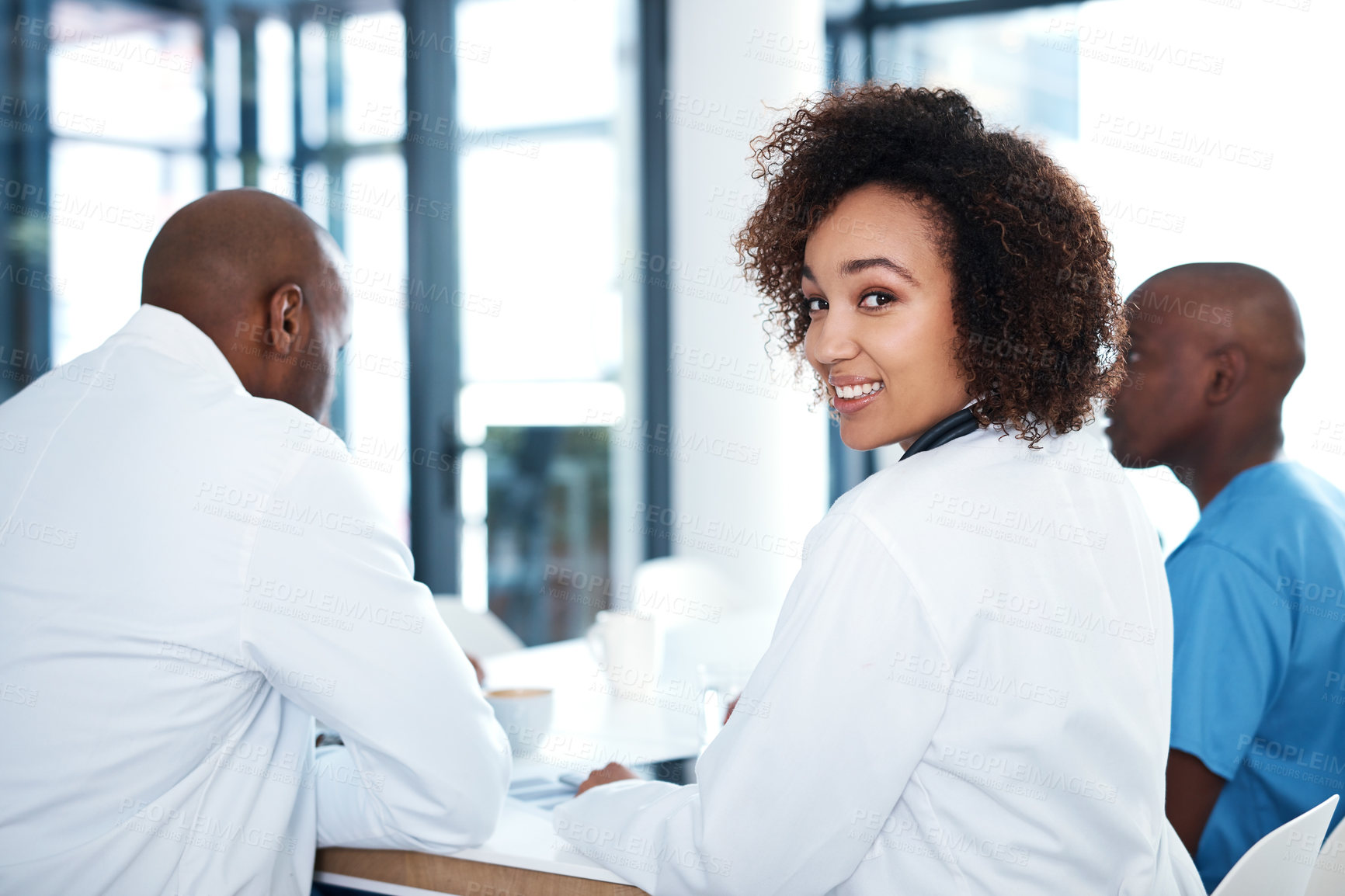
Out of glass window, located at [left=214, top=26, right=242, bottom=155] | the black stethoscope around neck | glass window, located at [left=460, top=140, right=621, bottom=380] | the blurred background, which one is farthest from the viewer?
glass window, located at [left=460, top=140, right=621, bottom=380]

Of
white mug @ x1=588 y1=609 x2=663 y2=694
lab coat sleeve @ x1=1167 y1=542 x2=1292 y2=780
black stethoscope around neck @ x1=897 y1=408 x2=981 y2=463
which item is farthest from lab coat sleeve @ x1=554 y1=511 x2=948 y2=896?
white mug @ x1=588 y1=609 x2=663 y2=694

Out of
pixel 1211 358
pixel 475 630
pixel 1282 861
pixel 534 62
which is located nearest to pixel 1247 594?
pixel 1211 358

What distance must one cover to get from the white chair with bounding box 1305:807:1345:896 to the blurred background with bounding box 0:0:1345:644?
2143 millimetres

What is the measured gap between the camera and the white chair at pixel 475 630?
2.45m

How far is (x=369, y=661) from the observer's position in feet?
4.00

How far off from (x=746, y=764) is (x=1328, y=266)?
10.2ft

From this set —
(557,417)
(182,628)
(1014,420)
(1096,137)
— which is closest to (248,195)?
(182,628)

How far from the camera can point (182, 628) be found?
1.19 metres

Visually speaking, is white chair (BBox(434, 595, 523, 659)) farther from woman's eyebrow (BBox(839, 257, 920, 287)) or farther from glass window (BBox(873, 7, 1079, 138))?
glass window (BBox(873, 7, 1079, 138))

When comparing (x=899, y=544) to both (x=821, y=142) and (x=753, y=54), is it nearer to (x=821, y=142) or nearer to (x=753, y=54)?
(x=821, y=142)

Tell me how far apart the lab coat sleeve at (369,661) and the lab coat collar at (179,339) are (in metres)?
0.18

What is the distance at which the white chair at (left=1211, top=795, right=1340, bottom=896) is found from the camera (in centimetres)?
103

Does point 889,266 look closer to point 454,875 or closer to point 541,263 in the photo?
point 454,875

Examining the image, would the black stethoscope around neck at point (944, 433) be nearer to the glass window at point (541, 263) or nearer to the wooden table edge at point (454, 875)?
the wooden table edge at point (454, 875)
